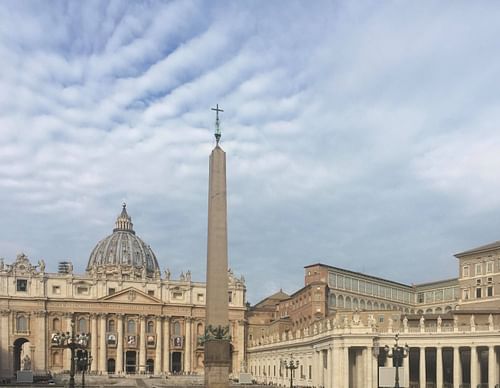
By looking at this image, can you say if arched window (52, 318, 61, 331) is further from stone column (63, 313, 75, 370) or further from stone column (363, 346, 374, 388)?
stone column (363, 346, 374, 388)

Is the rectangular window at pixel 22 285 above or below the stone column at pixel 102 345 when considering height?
above

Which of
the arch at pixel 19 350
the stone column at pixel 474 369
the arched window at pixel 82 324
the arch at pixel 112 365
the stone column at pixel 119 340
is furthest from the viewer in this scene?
the arch at pixel 112 365

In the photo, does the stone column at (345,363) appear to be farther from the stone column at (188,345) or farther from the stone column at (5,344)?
the stone column at (5,344)

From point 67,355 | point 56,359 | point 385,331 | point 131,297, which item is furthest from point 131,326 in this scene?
point 385,331

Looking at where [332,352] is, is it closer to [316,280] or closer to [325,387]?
[325,387]

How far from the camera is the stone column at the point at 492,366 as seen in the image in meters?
60.3

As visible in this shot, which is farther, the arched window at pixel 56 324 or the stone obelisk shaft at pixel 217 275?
the arched window at pixel 56 324

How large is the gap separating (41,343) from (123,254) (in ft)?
144

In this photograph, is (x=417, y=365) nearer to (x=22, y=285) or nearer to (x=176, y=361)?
(x=176, y=361)

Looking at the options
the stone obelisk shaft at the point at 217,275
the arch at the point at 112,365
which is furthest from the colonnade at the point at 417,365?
the arch at the point at 112,365

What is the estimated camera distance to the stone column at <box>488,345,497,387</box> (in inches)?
2373

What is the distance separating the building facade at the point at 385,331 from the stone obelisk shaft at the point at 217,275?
613 inches

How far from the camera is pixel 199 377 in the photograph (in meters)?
103

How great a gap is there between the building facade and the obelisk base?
1511cm
